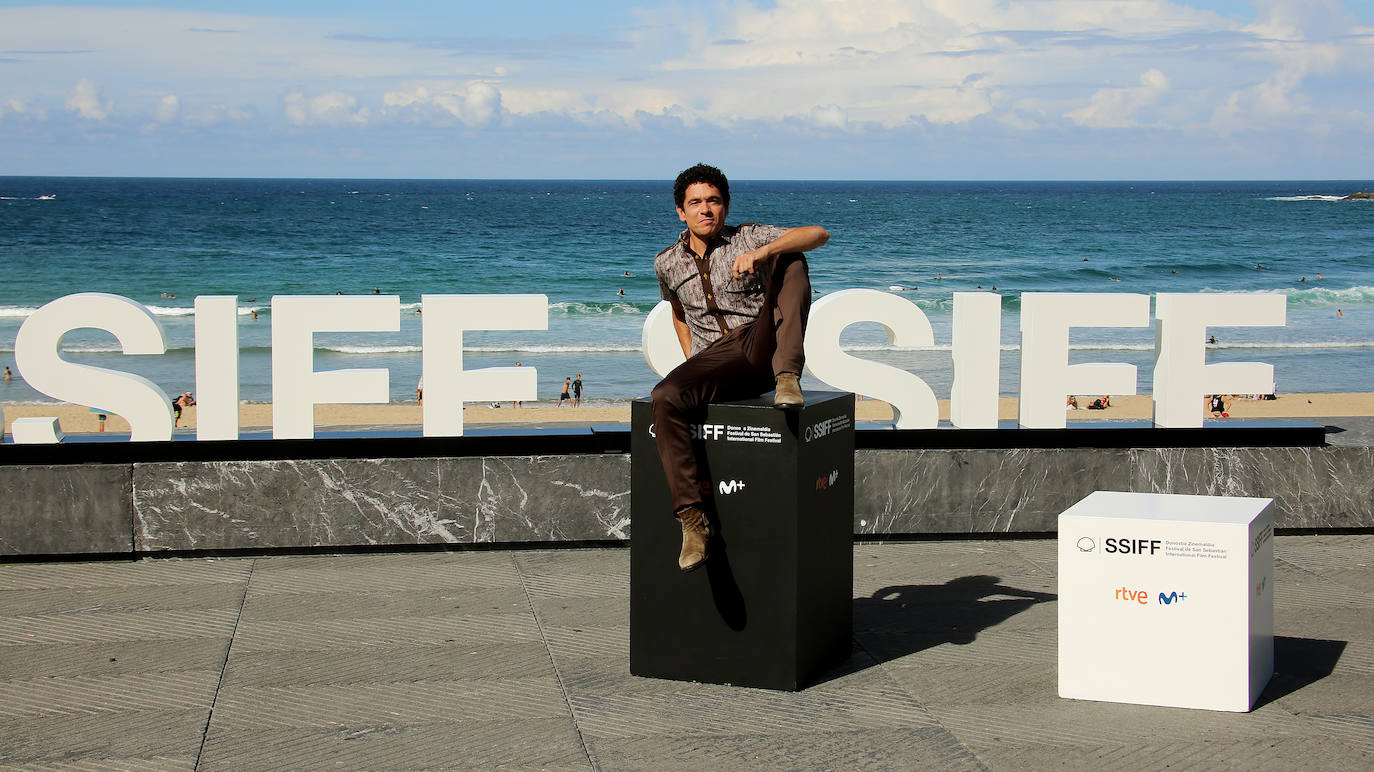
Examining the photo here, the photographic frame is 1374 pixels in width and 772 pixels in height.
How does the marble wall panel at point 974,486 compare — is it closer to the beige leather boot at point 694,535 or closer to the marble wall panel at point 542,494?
the marble wall panel at point 542,494

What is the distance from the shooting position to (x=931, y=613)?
20.5 ft

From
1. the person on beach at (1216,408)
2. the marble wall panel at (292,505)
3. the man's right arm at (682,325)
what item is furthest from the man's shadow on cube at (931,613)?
the person on beach at (1216,408)

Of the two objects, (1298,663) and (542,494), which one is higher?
(542,494)

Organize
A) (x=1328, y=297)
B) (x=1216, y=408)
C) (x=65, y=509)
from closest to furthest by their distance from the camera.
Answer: (x=65, y=509) → (x=1216, y=408) → (x=1328, y=297)

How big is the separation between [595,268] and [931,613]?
42576 mm

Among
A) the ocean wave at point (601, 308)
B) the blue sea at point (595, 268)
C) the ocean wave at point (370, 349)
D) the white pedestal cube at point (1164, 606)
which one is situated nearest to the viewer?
the white pedestal cube at point (1164, 606)

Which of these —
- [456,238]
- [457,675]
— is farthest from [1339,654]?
[456,238]

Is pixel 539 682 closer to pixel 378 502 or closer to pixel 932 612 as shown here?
pixel 932 612

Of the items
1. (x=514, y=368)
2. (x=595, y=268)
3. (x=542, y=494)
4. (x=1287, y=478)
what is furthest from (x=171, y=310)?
(x=1287, y=478)

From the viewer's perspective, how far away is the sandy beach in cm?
1042

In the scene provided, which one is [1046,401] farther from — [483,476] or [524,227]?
[524,227]

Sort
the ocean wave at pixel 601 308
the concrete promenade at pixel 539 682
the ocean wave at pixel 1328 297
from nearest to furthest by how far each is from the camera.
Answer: the concrete promenade at pixel 539 682
the ocean wave at pixel 601 308
the ocean wave at pixel 1328 297

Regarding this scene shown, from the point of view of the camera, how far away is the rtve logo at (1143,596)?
4879mm

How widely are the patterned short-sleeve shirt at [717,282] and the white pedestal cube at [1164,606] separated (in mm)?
1487
